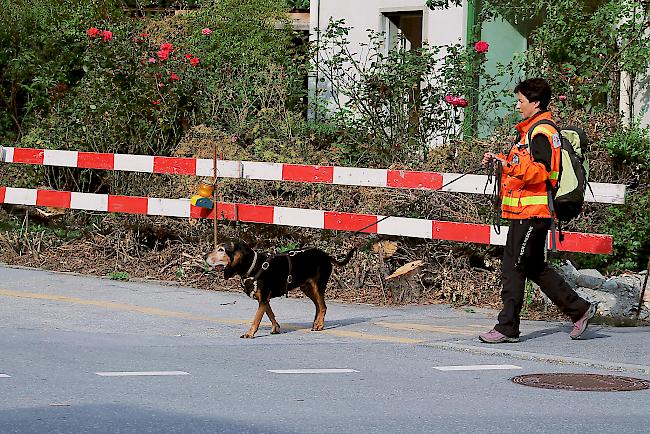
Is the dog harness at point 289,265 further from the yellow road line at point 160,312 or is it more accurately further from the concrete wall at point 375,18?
the concrete wall at point 375,18

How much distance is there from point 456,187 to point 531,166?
251cm

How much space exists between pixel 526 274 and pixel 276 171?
147 inches

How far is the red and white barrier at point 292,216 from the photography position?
11.8 m

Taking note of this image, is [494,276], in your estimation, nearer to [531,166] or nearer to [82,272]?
[531,166]

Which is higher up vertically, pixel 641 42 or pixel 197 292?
pixel 641 42

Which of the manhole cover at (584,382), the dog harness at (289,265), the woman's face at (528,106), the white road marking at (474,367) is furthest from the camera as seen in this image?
the dog harness at (289,265)

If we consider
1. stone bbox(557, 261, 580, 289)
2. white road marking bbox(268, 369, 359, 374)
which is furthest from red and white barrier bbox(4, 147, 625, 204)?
white road marking bbox(268, 369, 359, 374)

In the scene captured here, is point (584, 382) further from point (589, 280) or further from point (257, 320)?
point (589, 280)

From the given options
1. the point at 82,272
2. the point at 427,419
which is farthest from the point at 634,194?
the point at 427,419

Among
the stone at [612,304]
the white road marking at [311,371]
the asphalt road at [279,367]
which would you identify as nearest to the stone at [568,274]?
the stone at [612,304]

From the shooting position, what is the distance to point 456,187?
12.1m

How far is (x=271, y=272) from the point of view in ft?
33.7

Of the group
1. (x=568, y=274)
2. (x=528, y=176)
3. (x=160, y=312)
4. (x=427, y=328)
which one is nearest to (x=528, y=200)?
(x=528, y=176)

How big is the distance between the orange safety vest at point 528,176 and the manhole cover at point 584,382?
145cm
